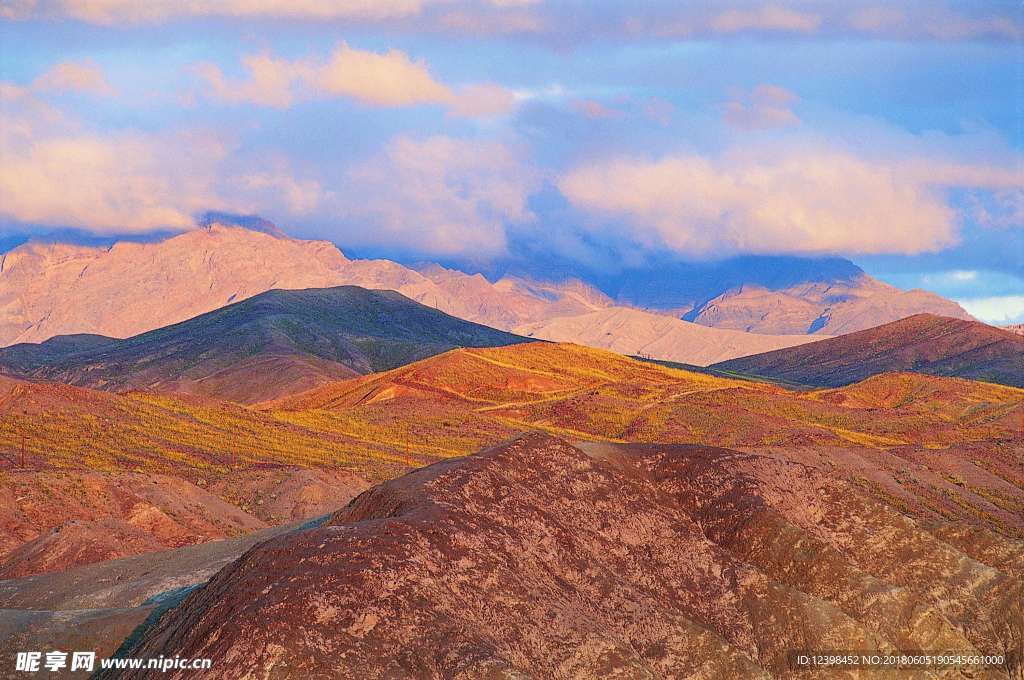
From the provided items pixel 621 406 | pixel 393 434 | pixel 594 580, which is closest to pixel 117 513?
pixel 594 580

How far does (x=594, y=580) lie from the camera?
962 inches

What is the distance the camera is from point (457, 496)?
24672 millimetres

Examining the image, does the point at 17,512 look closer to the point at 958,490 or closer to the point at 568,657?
the point at 568,657

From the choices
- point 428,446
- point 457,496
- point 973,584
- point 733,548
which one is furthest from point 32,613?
point 428,446

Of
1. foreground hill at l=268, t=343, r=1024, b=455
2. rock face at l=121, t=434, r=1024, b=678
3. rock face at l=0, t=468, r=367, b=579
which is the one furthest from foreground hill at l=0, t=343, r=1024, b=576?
rock face at l=121, t=434, r=1024, b=678

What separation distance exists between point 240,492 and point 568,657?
5442 centimetres

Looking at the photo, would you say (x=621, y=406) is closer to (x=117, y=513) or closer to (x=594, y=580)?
(x=117, y=513)

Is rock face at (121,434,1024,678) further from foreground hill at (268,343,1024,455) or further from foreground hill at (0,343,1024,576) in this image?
foreground hill at (268,343,1024,455)

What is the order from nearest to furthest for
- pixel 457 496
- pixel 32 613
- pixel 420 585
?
1. pixel 420 585
2. pixel 457 496
3. pixel 32 613

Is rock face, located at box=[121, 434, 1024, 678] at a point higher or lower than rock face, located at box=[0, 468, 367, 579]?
higher

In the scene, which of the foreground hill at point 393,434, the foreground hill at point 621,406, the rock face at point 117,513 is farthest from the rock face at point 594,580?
the foreground hill at point 621,406

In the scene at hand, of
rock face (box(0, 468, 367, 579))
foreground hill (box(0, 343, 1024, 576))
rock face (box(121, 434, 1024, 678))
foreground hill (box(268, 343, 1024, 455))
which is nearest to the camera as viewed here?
rock face (box(121, 434, 1024, 678))

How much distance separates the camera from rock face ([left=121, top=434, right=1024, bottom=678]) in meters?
18.2

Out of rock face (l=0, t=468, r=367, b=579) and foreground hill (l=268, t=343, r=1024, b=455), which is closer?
rock face (l=0, t=468, r=367, b=579)
